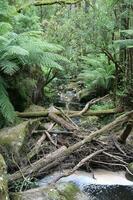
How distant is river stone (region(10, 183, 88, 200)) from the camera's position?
17.3ft

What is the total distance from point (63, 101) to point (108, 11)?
3.30 m

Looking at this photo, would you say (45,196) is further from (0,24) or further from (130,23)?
(130,23)

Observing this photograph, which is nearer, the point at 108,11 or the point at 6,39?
the point at 6,39

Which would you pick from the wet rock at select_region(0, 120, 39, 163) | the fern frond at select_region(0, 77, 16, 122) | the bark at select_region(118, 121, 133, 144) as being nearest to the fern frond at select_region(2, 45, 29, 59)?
the fern frond at select_region(0, 77, 16, 122)

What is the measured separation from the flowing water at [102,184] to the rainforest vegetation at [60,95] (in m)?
0.18

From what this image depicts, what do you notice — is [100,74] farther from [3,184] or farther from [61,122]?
[3,184]

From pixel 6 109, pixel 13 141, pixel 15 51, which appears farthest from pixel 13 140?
pixel 15 51

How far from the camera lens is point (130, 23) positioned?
11.1 metres

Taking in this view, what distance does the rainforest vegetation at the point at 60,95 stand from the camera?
21.9ft

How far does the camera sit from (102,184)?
642 cm

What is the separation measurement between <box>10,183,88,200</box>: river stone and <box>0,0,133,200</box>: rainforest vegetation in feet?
1.17

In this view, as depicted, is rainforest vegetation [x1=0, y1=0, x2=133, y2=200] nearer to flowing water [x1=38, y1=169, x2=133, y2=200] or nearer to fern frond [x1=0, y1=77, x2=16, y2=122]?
fern frond [x1=0, y1=77, x2=16, y2=122]

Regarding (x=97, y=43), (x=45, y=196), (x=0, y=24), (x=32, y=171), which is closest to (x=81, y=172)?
(x=32, y=171)

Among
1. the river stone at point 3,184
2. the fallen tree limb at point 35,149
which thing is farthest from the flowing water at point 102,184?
the river stone at point 3,184
